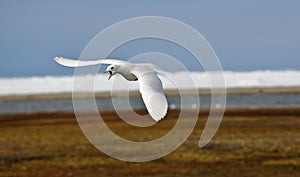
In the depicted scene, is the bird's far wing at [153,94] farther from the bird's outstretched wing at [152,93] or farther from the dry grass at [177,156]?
the dry grass at [177,156]

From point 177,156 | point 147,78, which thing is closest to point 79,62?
point 147,78

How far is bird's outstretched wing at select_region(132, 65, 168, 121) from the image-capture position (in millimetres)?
8586

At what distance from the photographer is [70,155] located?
44.3 m

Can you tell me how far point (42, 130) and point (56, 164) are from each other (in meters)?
22.8

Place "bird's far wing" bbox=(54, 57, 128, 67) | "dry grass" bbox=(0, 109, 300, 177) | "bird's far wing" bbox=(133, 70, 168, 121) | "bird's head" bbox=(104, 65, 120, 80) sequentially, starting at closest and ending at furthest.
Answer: "bird's far wing" bbox=(133, 70, 168, 121)
"bird's head" bbox=(104, 65, 120, 80)
"bird's far wing" bbox=(54, 57, 128, 67)
"dry grass" bbox=(0, 109, 300, 177)

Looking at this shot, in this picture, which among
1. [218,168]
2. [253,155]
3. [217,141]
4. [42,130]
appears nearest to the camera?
[218,168]

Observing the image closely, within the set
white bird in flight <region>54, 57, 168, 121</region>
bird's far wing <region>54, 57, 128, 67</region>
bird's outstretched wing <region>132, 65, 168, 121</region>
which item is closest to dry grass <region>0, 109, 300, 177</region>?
bird's far wing <region>54, 57, 128, 67</region>

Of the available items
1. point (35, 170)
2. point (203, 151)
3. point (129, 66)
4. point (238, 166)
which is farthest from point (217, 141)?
point (129, 66)

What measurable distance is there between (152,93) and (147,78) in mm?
436

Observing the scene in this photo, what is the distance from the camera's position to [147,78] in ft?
30.4

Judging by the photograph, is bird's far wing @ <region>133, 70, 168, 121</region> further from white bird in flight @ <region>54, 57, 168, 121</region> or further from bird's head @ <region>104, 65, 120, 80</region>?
bird's head @ <region>104, 65, 120, 80</region>

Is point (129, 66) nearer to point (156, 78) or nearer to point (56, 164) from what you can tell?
point (156, 78)

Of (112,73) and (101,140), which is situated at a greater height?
(112,73)

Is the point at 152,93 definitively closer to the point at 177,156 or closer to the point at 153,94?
the point at 153,94
